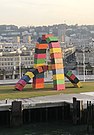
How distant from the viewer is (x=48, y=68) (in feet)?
261

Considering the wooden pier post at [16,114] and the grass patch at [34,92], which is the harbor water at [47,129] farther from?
the grass patch at [34,92]

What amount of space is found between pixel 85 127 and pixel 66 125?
2894 mm

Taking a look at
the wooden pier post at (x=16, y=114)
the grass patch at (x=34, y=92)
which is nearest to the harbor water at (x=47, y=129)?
the wooden pier post at (x=16, y=114)


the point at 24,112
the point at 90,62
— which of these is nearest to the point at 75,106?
the point at 24,112

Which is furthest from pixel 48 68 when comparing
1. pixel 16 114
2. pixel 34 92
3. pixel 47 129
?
pixel 47 129

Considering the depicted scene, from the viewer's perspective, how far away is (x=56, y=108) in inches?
2367

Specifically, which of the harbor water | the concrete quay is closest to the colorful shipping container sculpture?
the concrete quay

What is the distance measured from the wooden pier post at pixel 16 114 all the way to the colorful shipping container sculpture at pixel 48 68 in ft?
73.3

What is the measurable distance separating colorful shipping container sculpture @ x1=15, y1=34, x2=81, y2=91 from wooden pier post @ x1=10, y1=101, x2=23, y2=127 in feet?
73.3

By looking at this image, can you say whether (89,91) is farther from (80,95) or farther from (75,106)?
(75,106)

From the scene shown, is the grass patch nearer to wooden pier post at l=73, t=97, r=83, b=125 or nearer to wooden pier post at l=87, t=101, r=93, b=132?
wooden pier post at l=73, t=97, r=83, b=125

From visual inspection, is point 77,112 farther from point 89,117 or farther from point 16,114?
point 16,114

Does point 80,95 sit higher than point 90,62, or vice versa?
point 90,62

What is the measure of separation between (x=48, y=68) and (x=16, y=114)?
83.3ft
